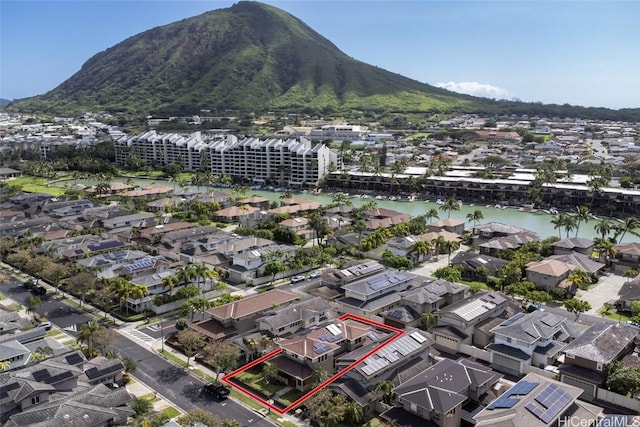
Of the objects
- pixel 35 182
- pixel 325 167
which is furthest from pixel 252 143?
pixel 35 182

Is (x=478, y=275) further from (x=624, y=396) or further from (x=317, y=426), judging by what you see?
(x=317, y=426)

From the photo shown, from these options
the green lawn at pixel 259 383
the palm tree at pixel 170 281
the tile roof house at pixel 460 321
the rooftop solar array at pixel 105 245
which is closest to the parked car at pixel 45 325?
the palm tree at pixel 170 281

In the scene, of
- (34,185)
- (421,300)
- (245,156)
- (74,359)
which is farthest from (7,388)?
(34,185)

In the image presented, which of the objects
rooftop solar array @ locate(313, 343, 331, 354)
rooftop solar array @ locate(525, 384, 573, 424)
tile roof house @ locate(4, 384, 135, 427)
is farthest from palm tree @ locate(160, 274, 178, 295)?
rooftop solar array @ locate(525, 384, 573, 424)

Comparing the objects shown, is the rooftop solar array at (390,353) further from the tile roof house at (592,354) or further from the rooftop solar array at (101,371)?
the rooftop solar array at (101,371)

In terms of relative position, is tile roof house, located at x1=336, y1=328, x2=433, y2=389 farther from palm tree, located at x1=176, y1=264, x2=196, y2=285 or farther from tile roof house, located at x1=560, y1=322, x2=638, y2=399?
palm tree, located at x1=176, y1=264, x2=196, y2=285
